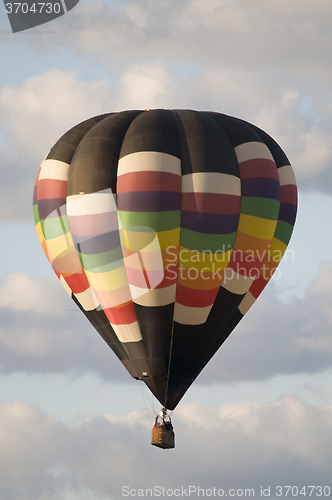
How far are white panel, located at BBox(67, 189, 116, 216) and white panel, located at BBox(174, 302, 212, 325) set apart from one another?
3.28m

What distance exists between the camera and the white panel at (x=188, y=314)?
3344 cm

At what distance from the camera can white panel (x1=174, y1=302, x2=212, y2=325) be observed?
110ft

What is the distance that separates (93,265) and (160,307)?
221 centimetres

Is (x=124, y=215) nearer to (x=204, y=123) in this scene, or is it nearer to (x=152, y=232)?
(x=152, y=232)

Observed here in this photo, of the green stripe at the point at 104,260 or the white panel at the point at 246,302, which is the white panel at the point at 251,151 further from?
the green stripe at the point at 104,260

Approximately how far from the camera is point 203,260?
33125 mm

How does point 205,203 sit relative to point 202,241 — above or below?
above

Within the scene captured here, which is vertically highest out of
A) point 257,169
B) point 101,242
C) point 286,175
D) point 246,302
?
point 286,175

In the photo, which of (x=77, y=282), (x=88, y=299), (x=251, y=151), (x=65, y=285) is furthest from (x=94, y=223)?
(x=251, y=151)

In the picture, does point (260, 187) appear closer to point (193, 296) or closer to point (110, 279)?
point (193, 296)

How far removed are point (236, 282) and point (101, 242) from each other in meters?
4.00

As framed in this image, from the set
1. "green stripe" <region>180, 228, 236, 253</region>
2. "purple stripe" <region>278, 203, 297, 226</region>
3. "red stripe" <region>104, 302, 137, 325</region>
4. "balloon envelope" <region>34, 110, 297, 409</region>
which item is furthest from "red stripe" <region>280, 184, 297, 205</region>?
"red stripe" <region>104, 302, 137, 325</region>

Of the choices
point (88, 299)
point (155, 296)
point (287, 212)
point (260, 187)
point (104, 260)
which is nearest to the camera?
point (155, 296)

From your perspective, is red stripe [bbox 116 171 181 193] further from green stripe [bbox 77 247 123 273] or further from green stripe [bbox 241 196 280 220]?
green stripe [bbox 241 196 280 220]
